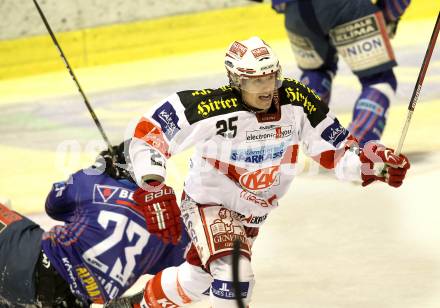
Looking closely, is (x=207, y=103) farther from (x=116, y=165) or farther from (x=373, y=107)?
(x=373, y=107)

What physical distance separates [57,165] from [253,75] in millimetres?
3061

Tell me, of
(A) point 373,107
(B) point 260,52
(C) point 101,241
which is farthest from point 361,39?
(C) point 101,241

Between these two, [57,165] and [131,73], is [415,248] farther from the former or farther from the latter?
[131,73]

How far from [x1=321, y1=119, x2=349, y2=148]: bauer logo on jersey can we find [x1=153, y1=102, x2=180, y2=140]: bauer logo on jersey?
56 centimetres

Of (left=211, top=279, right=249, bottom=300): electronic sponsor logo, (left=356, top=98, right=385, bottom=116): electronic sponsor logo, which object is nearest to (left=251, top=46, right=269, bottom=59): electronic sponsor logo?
(left=211, top=279, right=249, bottom=300): electronic sponsor logo

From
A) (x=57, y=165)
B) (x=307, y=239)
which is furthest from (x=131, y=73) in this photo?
(x=307, y=239)

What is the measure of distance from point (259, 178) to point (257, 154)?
0.37 feet

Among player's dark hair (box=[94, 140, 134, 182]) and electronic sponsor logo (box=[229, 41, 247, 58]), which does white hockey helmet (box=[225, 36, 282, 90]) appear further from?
player's dark hair (box=[94, 140, 134, 182])

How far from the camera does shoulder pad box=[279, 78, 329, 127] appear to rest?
136 inches

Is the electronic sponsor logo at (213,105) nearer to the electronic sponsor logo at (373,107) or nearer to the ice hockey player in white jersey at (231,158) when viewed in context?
the ice hockey player in white jersey at (231,158)

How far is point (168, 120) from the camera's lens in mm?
3346

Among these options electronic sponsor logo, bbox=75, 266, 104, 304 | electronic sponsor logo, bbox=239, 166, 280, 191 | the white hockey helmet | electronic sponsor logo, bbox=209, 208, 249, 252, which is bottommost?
electronic sponsor logo, bbox=75, 266, 104, 304

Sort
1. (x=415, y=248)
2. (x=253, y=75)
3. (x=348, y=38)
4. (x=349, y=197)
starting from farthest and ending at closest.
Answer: (x=348, y=38), (x=349, y=197), (x=415, y=248), (x=253, y=75)

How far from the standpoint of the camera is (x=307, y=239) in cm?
460
